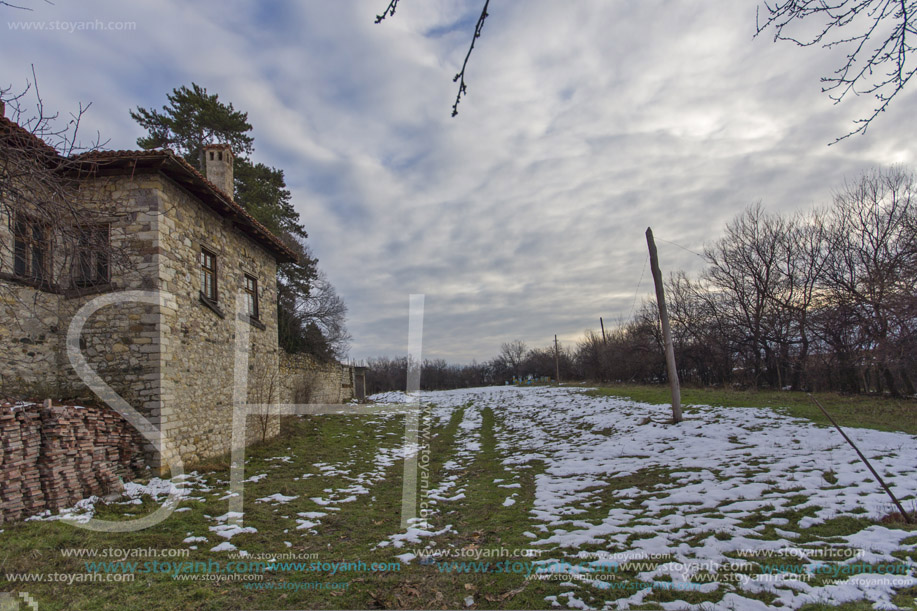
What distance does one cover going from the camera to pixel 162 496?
653cm

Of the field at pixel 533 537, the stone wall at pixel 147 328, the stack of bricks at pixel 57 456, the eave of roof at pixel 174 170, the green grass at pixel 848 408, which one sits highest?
the eave of roof at pixel 174 170

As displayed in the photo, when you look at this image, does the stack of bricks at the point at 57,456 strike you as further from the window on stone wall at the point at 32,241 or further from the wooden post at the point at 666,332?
the wooden post at the point at 666,332

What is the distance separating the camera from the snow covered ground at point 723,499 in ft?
12.1

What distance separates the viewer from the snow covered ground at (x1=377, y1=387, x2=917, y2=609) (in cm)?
369

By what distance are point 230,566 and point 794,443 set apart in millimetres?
9883

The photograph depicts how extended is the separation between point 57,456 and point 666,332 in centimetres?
1308

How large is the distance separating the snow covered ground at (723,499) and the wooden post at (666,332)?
1.76 ft

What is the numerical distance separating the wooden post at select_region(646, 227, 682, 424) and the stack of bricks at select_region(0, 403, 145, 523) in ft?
39.7

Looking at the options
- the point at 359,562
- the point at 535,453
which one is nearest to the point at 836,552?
the point at 359,562

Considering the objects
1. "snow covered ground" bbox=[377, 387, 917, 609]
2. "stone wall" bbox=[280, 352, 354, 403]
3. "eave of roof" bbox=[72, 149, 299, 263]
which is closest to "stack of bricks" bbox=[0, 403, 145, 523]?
"eave of roof" bbox=[72, 149, 299, 263]

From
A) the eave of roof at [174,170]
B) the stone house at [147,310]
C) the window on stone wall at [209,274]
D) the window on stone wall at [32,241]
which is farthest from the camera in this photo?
the window on stone wall at [209,274]

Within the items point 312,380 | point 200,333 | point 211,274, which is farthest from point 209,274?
point 312,380

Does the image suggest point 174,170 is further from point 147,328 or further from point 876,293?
point 876,293

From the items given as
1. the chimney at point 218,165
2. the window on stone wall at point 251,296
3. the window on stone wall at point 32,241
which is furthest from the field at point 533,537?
the chimney at point 218,165
